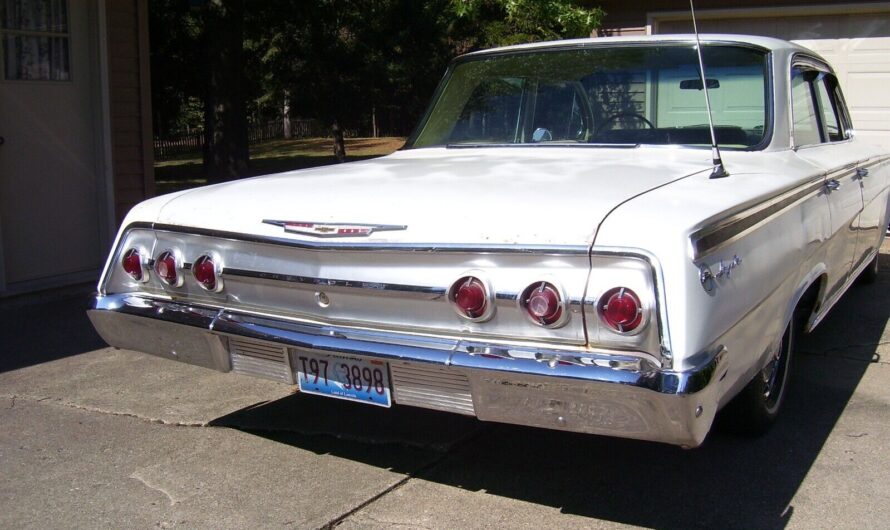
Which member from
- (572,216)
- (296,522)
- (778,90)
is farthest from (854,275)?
(296,522)

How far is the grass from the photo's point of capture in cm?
1666

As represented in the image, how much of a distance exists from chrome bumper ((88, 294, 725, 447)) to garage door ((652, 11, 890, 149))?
8583mm

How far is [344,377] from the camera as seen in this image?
3.38 meters

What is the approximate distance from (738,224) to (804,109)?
83.5 inches

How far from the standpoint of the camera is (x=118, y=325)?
3.81 m

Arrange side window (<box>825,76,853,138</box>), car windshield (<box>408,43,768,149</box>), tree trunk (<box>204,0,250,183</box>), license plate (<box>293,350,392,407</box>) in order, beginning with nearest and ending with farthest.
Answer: license plate (<box>293,350,392,407</box>), car windshield (<box>408,43,768,149</box>), side window (<box>825,76,853,138</box>), tree trunk (<box>204,0,250,183</box>)

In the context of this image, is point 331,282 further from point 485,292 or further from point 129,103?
point 129,103

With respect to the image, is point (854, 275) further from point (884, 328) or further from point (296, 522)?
point (296, 522)

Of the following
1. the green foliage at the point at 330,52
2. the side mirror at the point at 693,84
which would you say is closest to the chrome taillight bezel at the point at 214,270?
the side mirror at the point at 693,84

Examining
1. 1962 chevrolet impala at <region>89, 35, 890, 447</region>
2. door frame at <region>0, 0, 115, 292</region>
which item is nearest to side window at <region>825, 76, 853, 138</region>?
1962 chevrolet impala at <region>89, 35, 890, 447</region>

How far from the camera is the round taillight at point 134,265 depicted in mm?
3775

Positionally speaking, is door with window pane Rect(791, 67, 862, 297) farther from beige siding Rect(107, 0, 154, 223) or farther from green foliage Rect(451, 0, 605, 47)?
beige siding Rect(107, 0, 154, 223)

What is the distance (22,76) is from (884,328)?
20.6ft

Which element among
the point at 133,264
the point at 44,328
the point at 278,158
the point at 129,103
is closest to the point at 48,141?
the point at 129,103
